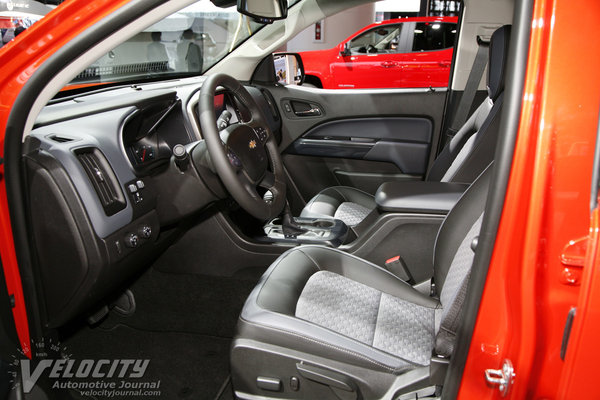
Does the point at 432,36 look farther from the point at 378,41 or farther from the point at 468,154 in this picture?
the point at 468,154

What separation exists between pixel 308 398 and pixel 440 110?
2079 mm

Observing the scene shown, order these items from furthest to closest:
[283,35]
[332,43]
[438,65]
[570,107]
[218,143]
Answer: [332,43] < [438,65] < [283,35] < [218,143] < [570,107]

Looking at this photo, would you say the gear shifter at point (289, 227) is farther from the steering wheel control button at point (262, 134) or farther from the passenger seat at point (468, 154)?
the steering wheel control button at point (262, 134)

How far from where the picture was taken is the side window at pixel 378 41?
6633 millimetres

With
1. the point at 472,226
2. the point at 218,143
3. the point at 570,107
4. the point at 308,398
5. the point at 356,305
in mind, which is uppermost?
the point at 570,107

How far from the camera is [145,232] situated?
1.70 metres

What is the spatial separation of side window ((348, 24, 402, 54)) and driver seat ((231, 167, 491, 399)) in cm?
543

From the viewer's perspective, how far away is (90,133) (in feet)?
5.27

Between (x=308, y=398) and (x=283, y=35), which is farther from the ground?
(x=283, y=35)

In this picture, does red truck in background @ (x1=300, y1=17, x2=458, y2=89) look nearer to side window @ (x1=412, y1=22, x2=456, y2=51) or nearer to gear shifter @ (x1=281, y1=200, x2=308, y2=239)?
side window @ (x1=412, y1=22, x2=456, y2=51)

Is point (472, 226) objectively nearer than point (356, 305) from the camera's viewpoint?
Yes

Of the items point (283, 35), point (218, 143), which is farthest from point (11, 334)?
point (283, 35)

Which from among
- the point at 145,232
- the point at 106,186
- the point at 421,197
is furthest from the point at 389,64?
the point at 106,186

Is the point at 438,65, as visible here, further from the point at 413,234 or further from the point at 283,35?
the point at 413,234
